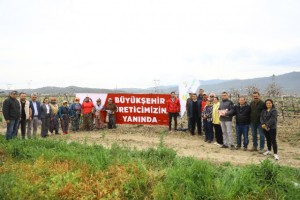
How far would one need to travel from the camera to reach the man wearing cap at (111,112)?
15.7m

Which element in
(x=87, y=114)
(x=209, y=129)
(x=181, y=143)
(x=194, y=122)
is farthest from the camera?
(x=87, y=114)

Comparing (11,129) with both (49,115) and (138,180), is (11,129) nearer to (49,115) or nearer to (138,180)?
(49,115)

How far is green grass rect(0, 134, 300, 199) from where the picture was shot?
5.69m

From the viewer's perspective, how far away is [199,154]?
32.5 feet

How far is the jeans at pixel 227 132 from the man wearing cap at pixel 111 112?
650cm

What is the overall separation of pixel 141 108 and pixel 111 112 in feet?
5.25

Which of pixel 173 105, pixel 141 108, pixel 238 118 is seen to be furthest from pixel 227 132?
pixel 141 108

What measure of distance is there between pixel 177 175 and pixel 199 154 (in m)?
3.90

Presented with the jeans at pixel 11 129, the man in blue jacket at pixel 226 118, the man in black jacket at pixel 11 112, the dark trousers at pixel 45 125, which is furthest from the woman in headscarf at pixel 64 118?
the man in blue jacket at pixel 226 118

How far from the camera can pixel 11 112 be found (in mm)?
11055

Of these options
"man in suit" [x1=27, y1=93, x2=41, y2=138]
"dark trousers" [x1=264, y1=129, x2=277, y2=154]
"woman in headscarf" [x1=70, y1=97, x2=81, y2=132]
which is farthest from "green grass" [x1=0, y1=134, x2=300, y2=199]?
"woman in headscarf" [x1=70, y1=97, x2=81, y2=132]

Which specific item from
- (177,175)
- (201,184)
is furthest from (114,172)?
(201,184)

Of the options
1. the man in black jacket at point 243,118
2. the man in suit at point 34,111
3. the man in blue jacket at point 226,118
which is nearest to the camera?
the man in black jacket at point 243,118

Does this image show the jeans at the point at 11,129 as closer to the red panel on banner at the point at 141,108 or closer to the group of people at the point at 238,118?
the red panel on banner at the point at 141,108
